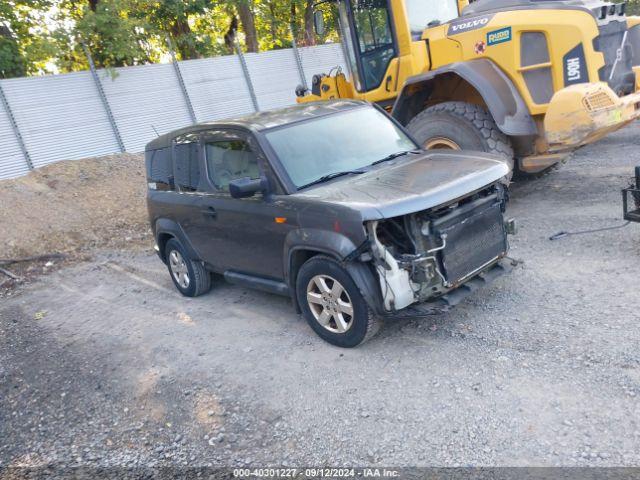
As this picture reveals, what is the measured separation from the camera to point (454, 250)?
13.1 ft

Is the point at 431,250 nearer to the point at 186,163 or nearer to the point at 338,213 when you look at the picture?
the point at 338,213

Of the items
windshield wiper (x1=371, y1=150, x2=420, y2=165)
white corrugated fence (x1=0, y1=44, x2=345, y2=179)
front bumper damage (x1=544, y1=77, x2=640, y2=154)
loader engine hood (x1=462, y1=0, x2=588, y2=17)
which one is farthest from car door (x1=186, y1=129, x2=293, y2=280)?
white corrugated fence (x1=0, y1=44, x2=345, y2=179)

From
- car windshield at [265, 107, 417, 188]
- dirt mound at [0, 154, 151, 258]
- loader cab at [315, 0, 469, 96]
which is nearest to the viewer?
car windshield at [265, 107, 417, 188]

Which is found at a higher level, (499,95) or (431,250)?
(499,95)

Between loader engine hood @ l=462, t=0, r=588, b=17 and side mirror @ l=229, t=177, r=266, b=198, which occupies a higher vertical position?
loader engine hood @ l=462, t=0, r=588, b=17

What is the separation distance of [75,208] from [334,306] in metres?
8.04

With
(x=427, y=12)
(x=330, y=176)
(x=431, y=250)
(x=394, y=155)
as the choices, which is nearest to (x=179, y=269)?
(x=330, y=176)

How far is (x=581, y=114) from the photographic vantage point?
5.43m

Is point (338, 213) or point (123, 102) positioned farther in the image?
point (123, 102)

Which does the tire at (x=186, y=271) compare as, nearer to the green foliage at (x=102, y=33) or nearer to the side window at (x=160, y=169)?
the side window at (x=160, y=169)

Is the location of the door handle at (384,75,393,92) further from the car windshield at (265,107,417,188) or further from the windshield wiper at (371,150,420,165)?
the windshield wiper at (371,150,420,165)

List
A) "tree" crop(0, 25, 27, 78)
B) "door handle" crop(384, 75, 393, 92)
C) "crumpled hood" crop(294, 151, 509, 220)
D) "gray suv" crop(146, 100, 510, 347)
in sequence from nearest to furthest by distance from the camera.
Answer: "crumpled hood" crop(294, 151, 509, 220) → "gray suv" crop(146, 100, 510, 347) → "door handle" crop(384, 75, 393, 92) → "tree" crop(0, 25, 27, 78)

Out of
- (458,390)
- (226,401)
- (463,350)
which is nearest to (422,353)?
(463,350)

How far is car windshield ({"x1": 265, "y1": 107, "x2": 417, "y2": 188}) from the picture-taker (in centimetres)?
457
